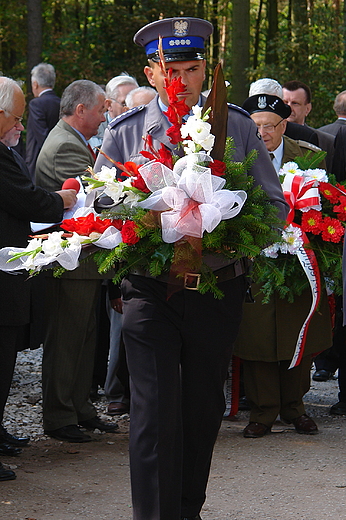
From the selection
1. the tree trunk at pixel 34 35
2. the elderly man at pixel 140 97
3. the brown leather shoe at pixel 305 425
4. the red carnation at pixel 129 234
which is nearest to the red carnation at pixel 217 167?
the red carnation at pixel 129 234

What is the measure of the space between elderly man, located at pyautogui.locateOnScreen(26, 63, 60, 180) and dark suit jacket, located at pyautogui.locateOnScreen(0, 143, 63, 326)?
6616 mm

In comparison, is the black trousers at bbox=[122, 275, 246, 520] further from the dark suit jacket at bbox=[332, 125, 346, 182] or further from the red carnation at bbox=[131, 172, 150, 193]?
the dark suit jacket at bbox=[332, 125, 346, 182]

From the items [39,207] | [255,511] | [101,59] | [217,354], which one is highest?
[101,59]

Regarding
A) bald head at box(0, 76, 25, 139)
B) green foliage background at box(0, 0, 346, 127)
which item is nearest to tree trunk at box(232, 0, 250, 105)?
green foliage background at box(0, 0, 346, 127)

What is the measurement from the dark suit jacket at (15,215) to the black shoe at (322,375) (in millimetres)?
3522

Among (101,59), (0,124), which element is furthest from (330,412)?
(101,59)

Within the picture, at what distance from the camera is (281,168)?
18.1 feet

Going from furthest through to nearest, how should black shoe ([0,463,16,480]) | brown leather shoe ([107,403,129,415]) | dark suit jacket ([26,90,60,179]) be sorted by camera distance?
dark suit jacket ([26,90,60,179]) < brown leather shoe ([107,403,129,415]) < black shoe ([0,463,16,480])

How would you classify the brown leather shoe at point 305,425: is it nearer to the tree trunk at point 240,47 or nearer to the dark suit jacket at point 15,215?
A: the dark suit jacket at point 15,215

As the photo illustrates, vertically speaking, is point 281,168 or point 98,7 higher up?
point 98,7

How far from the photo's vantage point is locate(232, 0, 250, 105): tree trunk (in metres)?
15.0

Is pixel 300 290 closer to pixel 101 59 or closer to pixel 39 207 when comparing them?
pixel 39 207

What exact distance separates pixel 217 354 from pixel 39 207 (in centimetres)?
157

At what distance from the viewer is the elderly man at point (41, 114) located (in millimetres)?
11250
